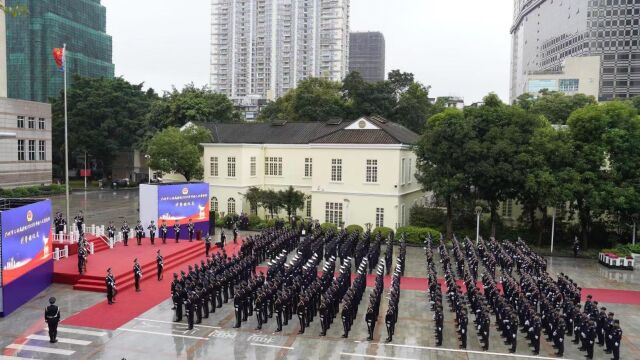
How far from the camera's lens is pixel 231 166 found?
3100 centimetres

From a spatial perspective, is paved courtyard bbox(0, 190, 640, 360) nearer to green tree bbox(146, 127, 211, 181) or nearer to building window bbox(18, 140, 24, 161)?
green tree bbox(146, 127, 211, 181)

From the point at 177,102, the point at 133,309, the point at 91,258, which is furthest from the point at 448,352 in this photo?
the point at 177,102

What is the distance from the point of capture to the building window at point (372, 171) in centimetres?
2748

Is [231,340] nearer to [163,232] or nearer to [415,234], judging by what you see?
[163,232]

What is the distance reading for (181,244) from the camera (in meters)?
22.2

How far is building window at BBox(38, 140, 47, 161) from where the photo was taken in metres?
42.5

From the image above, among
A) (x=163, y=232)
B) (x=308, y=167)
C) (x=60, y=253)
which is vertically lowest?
(x=60, y=253)

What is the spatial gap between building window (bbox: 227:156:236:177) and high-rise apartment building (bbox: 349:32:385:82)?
9178 centimetres

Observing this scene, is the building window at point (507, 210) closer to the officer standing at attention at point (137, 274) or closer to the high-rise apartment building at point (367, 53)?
the officer standing at attention at point (137, 274)

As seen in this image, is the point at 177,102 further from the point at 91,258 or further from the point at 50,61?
the point at 50,61

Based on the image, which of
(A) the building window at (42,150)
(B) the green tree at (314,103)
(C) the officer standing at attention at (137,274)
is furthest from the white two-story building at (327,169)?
(A) the building window at (42,150)

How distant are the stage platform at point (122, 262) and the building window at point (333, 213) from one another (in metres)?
8.09

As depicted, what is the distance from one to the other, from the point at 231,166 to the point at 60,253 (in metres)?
13.4

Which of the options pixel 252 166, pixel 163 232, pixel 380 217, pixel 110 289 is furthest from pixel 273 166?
pixel 110 289
